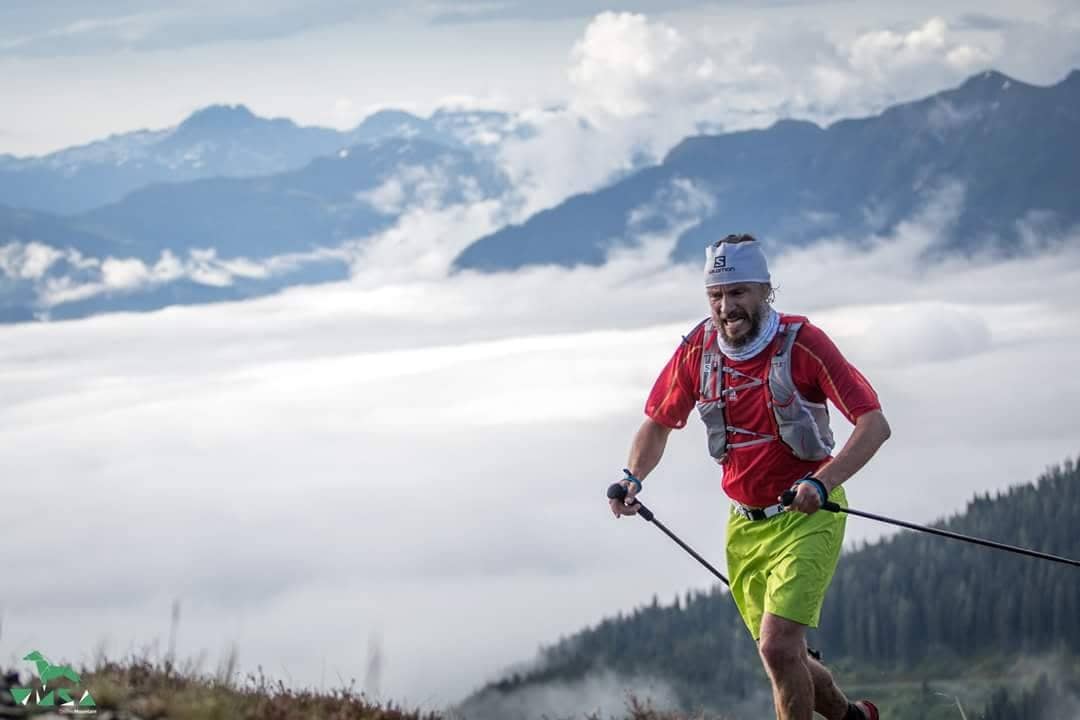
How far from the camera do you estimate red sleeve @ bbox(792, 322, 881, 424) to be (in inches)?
296

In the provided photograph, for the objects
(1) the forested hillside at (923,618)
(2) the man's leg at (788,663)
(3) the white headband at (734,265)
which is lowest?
(1) the forested hillside at (923,618)

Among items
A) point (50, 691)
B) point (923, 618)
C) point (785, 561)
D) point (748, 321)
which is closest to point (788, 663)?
point (785, 561)

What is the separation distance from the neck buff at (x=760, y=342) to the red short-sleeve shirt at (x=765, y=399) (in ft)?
0.12

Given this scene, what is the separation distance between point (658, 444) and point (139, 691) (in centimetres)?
327

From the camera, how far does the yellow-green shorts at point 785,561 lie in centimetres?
755

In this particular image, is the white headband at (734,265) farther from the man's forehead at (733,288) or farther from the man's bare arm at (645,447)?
the man's bare arm at (645,447)

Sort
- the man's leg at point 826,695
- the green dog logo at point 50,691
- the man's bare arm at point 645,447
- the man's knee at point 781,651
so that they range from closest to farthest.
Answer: the green dog logo at point 50,691, the man's knee at point 781,651, the man's leg at point 826,695, the man's bare arm at point 645,447

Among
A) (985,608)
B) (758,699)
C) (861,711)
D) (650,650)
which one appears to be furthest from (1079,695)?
(861,711)

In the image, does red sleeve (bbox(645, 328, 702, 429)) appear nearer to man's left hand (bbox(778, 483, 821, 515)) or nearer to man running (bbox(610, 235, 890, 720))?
man running (bbox(610, 235, 890, 720))

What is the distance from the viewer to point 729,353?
7.96 m

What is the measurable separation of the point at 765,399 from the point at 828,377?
1.24 feet

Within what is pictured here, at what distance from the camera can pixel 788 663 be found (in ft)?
24.8

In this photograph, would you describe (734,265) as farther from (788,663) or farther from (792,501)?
(788,663)

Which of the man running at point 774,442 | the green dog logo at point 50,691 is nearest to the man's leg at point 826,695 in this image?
the man running at point 774,442
